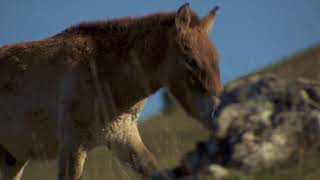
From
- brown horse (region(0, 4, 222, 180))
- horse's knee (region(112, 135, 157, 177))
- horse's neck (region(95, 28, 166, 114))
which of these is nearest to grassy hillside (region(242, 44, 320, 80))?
brown horse (region(0, 4, 222, 180))

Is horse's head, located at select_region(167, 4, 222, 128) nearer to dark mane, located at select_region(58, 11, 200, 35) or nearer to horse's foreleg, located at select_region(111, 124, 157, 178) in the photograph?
dark mane, located at select_region(58, 11, 200, 35)

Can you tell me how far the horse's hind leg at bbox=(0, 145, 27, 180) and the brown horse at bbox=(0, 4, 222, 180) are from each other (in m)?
0.57

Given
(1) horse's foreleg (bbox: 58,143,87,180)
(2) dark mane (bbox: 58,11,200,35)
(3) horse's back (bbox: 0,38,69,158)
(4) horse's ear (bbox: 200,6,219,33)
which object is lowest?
(1) horse's foreleg (bbox: 58,143,87,180)

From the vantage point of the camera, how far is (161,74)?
7867 millimetres

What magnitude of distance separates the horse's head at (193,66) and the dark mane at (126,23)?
16cm

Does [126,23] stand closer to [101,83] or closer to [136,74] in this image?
[136,74]

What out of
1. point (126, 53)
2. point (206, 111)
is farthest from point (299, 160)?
point (126, 53)

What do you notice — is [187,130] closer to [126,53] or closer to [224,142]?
[126,53]

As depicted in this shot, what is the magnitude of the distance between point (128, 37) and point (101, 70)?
1.91ft

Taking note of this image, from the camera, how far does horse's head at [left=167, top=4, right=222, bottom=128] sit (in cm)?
702

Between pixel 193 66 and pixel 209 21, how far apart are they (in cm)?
96

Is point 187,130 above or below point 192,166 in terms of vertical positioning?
below

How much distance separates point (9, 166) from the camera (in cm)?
981

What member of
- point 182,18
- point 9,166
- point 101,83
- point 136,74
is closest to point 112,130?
point 101,83
